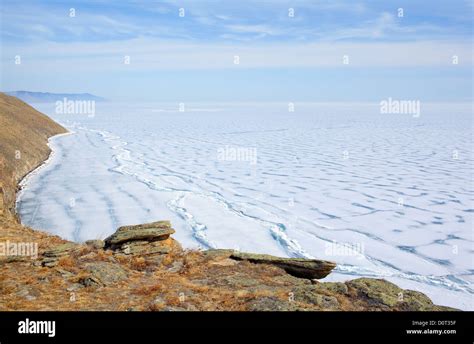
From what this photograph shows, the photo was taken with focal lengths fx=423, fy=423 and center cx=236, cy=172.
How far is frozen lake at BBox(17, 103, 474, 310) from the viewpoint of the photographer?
20672 millimetres

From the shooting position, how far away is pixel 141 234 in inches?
602

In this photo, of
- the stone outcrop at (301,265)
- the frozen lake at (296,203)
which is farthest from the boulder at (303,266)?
the frozen lake at (296,203)

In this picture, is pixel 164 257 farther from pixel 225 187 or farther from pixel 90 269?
pixel 225 187

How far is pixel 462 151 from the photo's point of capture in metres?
52.2

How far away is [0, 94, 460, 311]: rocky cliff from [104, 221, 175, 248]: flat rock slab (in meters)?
0.04

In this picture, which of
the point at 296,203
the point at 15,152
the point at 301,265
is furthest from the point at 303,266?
the point at 15,152

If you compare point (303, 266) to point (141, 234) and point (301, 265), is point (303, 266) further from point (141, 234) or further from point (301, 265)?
point (141, 234)

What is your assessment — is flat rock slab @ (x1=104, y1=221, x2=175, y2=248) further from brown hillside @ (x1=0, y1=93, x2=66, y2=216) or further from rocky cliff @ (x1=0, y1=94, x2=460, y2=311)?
brown hillside @ (x1=0, y1=93, x2=66, y2=216)

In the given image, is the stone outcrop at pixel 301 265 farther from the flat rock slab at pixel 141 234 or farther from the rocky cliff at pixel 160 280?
the flat rock slab at pixel 141 234

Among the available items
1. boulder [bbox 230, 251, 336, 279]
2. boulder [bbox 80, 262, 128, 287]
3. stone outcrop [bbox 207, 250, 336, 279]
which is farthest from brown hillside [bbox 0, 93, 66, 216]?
boulder [bbox 230, 251, 336, 279]

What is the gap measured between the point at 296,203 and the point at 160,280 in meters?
17.7

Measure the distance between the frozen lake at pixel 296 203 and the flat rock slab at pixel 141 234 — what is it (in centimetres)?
643
